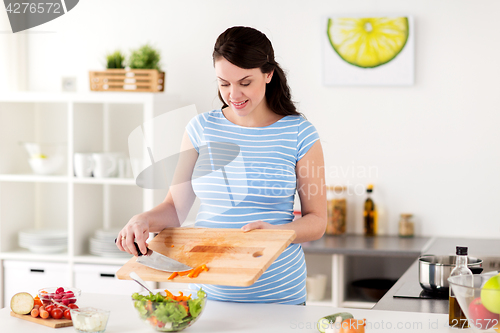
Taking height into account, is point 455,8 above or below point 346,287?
above

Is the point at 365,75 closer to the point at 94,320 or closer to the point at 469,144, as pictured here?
the point at 469,144

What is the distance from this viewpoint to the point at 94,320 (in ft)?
4.21

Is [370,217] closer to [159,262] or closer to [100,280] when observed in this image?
[100,280]

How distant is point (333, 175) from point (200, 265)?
1.99m

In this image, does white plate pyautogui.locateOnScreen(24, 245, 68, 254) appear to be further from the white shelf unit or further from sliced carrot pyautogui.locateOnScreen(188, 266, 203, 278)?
sliced carrot pyautogui.locateOnScreen(188, 266, 203, 278)

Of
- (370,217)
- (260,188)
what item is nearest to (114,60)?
(370,217)

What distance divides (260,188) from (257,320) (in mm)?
388

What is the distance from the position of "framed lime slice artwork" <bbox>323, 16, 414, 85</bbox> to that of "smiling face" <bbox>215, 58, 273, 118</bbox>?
5.31ft

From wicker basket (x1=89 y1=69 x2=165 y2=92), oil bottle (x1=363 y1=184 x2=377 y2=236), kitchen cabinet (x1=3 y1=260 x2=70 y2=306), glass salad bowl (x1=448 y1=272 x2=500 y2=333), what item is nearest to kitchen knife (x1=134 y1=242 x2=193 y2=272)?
glass salad bowl (x1=448 y1=272 x2=500 y2=333)

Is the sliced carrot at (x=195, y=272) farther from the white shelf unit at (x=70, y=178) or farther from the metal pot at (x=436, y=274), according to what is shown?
the white shelf unit at (x=70, y=178)

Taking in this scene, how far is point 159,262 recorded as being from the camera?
1411 millimetres

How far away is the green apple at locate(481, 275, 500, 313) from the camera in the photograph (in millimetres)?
1139

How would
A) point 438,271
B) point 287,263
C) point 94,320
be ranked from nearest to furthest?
point 94,320, point 287,263, point 438,271

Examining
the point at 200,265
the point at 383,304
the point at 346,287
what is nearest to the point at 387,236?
the point at 346,287
